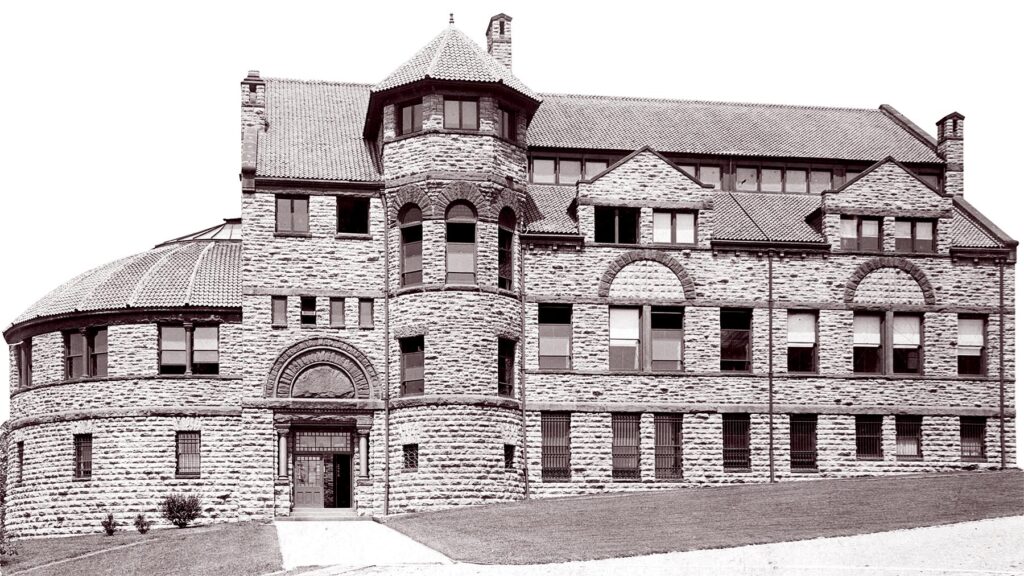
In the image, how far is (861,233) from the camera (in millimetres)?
49812

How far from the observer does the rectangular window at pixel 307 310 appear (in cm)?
4666

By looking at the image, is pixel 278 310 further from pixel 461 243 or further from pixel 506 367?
pixel 506 367

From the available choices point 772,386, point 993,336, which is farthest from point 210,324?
point 993,336

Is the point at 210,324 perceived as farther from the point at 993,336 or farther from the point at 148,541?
the point at 993,336

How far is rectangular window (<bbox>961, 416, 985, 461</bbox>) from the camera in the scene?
4941 centimetres

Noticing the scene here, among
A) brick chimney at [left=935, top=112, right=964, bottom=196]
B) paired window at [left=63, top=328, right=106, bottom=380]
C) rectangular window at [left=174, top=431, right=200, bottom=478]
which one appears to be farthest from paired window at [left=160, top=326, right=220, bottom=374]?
brick chimney at [left=935, top=112, right=964, bottom=196]

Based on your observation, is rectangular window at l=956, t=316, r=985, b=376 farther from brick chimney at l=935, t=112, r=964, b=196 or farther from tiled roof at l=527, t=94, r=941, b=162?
tiled roof at l=527, t=94, r=941, b=162

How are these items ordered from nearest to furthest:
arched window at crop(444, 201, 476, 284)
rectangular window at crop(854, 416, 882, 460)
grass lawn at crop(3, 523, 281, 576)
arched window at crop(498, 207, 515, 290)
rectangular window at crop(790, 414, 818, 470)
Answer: grass lawn at crop(3, 523, 281, 576) < arched window at crop(444, 201, 476, 284) < arched window at crop(498, 207, 515, 290) < rectangular window at crop(790, 414, 818, 470) < rectangular window at crop(854, 416, 882, 460)

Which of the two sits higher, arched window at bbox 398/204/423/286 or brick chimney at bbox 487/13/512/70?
brick chimney at bbox 487/13/512/70

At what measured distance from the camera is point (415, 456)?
4522 centimetres

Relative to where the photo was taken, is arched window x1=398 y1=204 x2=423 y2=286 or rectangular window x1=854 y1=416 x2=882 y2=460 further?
rectangular window x1=854 y1=416 x2=882 y2=460

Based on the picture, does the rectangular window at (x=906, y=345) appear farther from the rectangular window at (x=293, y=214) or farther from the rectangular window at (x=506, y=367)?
the rectangular window at (x=293, y=214)

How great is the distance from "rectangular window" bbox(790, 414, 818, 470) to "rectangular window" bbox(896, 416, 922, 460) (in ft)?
9.36

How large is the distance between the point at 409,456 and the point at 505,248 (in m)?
7.17
